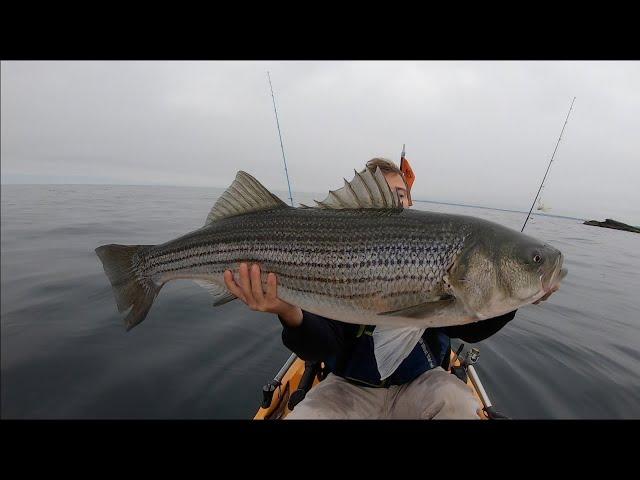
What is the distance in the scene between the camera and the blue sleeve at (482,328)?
3504 millimetres

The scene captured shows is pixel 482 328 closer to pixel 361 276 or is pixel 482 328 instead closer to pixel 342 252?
pixel 361 276

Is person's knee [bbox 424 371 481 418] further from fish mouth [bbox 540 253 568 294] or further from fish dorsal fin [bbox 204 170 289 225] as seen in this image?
fish dorsal fin [bbox 204 170 289 225]

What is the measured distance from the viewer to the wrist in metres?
3.22

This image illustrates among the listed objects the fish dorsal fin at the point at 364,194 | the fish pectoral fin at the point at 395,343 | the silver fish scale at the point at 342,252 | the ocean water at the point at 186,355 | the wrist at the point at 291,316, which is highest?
the fish dorsal fin at the point at 364,194

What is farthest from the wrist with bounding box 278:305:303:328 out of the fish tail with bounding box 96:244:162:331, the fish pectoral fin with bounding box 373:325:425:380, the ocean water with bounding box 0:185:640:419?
the ocean water with bounding box 0:185:640:419

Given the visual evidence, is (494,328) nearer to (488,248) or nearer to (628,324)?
(488,248)

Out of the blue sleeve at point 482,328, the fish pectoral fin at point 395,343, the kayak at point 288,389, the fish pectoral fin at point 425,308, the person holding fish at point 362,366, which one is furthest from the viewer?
the kayak at point 288,389

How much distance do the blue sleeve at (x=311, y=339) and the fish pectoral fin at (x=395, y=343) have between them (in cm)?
65

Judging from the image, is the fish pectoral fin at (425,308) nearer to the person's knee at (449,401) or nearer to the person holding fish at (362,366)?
the person holding fish at (362,366)

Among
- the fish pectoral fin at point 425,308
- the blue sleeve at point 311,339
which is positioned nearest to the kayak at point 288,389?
the blue sleeve at point 311,339

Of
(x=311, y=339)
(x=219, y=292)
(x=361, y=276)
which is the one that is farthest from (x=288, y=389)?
(x=361, y=276)

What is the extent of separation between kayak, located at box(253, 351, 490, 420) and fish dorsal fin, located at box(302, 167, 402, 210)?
2.23m

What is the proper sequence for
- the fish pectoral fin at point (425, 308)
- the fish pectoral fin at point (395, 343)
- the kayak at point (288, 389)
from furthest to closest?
the kayak at point (288, 389) < the fish pectoral fin at point (395, 343) < the fish pectoral fin at point (425, 308)

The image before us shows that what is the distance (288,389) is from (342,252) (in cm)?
282
